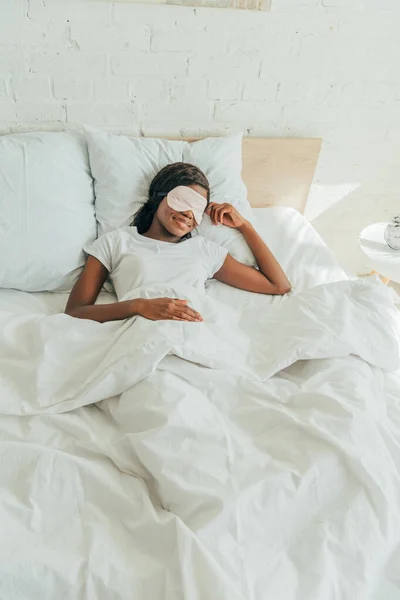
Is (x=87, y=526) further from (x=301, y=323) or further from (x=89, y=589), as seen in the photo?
(x=301, y=323)

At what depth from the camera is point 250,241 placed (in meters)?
1.59

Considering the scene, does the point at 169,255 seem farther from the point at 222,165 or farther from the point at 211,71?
the point at 211,71

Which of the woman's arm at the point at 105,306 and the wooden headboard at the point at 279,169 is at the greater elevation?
the wooden headboard at the point at 279,169

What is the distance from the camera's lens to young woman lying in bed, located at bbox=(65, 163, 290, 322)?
1368 millimetres

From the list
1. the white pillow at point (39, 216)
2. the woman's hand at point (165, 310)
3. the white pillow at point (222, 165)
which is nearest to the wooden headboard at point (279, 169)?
the white pillow at point (222, 165)

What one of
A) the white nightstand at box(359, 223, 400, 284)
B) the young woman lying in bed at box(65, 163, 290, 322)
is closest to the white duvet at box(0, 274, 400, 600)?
the young woman lying in bed at box(65, 163, 290, 322)

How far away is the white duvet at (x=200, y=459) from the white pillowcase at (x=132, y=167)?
523mm

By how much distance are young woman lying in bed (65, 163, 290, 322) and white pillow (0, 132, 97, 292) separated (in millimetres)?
92

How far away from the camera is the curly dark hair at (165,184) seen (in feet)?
4.88

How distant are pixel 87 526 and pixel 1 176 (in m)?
1.06

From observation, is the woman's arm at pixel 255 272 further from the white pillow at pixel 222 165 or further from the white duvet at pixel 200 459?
the white duvet at pixel 200 459

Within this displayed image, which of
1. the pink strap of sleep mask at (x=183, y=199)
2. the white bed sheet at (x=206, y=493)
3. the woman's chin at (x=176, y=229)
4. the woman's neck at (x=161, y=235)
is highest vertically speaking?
the pink strap of sleep mask at (x=183, y=199)

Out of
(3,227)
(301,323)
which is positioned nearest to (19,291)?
(3,227)

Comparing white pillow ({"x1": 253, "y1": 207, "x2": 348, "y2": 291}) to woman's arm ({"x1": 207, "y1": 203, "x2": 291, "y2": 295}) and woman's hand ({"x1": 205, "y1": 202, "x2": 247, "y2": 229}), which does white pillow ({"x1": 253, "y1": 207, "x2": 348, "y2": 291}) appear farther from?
woman's hand ({"x1": 205, "y1": 202, "x2": 247, "y2": 229})
